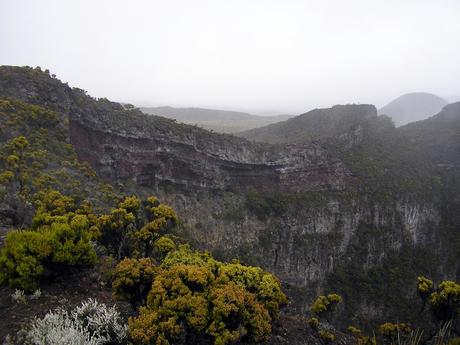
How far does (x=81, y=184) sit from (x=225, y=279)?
60.5ft

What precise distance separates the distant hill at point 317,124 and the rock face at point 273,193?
7.41m

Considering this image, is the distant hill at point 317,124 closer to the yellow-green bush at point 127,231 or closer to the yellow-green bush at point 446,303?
the yellow-green bush at point 446,303

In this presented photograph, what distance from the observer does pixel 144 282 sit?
40.8 feet

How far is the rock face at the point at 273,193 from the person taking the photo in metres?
40.5

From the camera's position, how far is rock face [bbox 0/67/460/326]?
40.5 m

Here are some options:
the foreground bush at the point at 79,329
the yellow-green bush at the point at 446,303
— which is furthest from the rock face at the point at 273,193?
the foreground bush at the point at 79,329

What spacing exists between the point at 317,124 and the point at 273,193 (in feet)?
108

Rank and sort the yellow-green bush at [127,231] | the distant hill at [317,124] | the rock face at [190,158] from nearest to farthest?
the yellow-green bush at [127,231] < the rock face at [190,158] < the distant hill at [317,124]

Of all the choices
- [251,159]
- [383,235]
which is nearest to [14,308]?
[251,159]

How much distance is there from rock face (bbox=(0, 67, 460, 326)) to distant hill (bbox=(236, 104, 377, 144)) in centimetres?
741

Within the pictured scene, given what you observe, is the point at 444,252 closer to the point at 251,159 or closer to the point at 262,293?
the point at 251,159

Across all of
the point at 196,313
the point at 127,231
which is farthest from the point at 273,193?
the point at 196,313

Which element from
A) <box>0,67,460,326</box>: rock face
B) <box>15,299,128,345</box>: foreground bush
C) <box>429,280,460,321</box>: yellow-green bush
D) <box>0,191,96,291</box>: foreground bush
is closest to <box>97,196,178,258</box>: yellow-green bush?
<box>0,191,96,291</box>: foreground bush

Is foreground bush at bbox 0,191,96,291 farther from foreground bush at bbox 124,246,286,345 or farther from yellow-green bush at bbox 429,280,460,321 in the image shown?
yellow-green bush at bbox 429,280,460,321
